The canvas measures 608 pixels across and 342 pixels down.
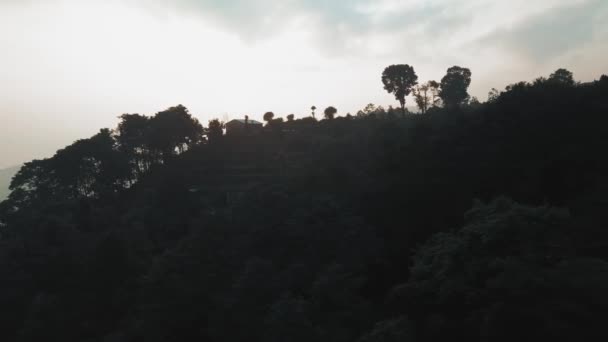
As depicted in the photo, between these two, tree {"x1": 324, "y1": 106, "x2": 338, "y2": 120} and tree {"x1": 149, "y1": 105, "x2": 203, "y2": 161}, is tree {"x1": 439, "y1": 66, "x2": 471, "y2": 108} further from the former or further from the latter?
tree {"x1": 149, "y1": 105, "x2": 203, "y2": 161}

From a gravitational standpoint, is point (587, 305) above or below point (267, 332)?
above

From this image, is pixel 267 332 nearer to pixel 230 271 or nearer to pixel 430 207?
pixel 230 271

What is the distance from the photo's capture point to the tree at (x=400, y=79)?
7644cm

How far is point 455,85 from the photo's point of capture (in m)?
82.1

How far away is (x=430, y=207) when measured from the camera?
30141 mm

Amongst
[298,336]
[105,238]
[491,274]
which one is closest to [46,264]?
[105,238]

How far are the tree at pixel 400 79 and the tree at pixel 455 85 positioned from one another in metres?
7.29

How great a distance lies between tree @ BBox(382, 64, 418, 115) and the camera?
76438 millimetres

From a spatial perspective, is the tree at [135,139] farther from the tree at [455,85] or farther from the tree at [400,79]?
the tree at [455,85]

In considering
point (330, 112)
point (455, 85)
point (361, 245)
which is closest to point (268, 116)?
point (330, 112)

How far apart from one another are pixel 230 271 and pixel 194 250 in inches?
87.3

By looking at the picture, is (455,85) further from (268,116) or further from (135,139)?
(135,139)

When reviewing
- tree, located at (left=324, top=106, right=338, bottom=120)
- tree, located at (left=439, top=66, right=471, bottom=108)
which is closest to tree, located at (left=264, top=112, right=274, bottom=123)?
tree, located at (left=324, top=106, right=338, bottom=120)

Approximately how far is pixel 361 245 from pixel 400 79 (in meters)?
52.8
